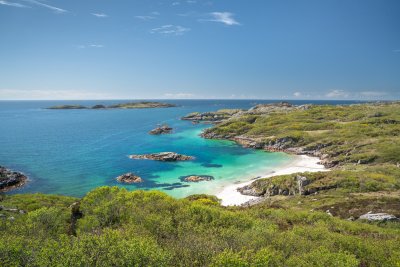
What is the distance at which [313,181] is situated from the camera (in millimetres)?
70188

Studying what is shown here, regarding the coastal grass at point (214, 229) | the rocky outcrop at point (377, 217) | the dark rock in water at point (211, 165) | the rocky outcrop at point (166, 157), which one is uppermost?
the coastal grass at point (214, 229)

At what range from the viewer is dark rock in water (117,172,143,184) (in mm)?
83062

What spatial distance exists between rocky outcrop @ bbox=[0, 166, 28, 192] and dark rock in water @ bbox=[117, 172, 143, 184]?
26816 millimetres

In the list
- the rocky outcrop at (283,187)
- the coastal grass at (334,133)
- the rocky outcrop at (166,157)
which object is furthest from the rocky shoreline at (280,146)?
the rocky outcrop at (166,157)

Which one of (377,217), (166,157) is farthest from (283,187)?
(166,157)

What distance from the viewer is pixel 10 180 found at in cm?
8006

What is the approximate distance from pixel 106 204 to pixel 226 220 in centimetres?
1609

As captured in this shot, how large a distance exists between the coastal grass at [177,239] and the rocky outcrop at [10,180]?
4758cm

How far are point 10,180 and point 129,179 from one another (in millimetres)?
32570

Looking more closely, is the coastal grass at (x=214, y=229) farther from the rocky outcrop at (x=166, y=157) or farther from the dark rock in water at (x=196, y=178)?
the rocky outcrop at (x=166, y=157)

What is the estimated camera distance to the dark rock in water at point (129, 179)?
8306 centimetres

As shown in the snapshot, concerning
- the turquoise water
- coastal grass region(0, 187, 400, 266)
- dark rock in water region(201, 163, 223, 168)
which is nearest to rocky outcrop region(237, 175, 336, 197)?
the turquoise water

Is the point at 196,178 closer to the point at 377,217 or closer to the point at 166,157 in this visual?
the point at 166,157

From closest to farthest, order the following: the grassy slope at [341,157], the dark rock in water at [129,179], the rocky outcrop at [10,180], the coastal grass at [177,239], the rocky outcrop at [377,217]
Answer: the coastal grass at [177,239]
the rocky outcrop at [377,217]
the grassy slope at [341,157]
the rocky outcrop at [10,180]
the dark rock in water at [129,179]
